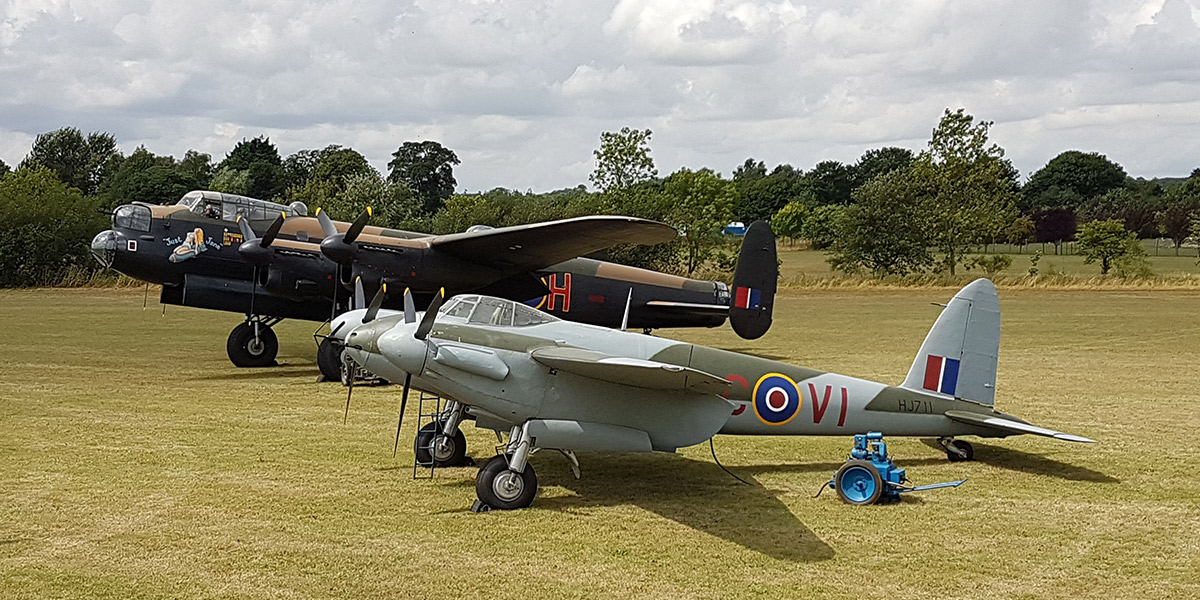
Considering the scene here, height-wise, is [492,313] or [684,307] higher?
[492,313]

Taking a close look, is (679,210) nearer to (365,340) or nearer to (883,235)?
(883,235)

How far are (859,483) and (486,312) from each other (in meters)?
3.37

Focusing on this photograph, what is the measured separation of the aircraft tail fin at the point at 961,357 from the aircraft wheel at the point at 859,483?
5.06 ft

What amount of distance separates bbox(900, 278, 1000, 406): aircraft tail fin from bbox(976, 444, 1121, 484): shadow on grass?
74 centimetres

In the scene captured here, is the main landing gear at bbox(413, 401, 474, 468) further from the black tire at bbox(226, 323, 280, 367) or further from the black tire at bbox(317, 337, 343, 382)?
the black tire at bbox(226, 323, 280, 367)

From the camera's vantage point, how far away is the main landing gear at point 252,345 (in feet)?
60.3

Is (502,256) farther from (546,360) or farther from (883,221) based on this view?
(883,221)

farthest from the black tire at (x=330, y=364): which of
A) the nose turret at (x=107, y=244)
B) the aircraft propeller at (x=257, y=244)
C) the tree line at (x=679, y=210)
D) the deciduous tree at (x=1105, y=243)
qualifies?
the deciduous tree at (x=1105, y=243)

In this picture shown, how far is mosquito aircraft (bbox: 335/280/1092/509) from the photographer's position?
27.8 ft

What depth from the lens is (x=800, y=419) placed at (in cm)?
963

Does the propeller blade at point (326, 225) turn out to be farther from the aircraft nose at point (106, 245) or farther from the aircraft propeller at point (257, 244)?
the aircraft nose at point (106, 245)

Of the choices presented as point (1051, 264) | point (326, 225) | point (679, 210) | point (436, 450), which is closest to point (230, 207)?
point (326, 225)

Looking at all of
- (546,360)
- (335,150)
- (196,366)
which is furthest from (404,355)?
(335,150)

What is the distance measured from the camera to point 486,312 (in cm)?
888
